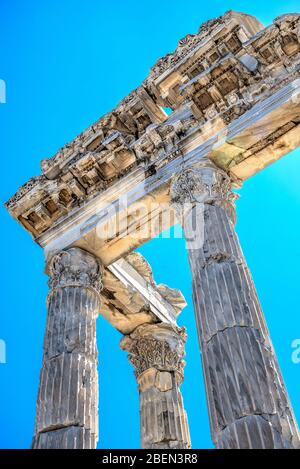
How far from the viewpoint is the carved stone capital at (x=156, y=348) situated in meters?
18.0

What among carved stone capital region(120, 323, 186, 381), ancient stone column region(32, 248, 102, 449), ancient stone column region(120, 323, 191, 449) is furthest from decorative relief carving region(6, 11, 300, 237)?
ancient stone column region(120, 323, 191, 449)

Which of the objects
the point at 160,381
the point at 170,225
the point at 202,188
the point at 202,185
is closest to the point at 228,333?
the point at 202,188

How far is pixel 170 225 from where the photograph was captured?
1608 cm

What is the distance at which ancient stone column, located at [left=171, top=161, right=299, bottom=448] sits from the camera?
871 cm

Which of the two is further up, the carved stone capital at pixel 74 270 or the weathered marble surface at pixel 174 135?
the weathered marble surface at pixel 174 135

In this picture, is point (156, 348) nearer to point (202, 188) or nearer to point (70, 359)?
point (70, 359)

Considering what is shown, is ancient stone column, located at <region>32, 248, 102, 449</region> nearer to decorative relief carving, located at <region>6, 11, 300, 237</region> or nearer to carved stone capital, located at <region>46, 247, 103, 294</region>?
carved stone capital, located at <region>46, 247, 103, 294</region>

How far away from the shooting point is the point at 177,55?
18.0 m

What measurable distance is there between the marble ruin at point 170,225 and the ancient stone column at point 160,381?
0.04 m

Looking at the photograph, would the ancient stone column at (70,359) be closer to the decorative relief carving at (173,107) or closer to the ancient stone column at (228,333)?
the decorative relief carving at (173,107)

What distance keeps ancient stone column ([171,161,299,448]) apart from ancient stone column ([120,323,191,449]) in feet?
21.1

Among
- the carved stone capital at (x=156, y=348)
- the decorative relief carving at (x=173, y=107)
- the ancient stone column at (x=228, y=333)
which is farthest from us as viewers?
the carved stone capital at (x=156, y=348)

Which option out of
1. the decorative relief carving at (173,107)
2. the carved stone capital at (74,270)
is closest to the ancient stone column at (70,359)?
the carved stone capital at (74,270)
